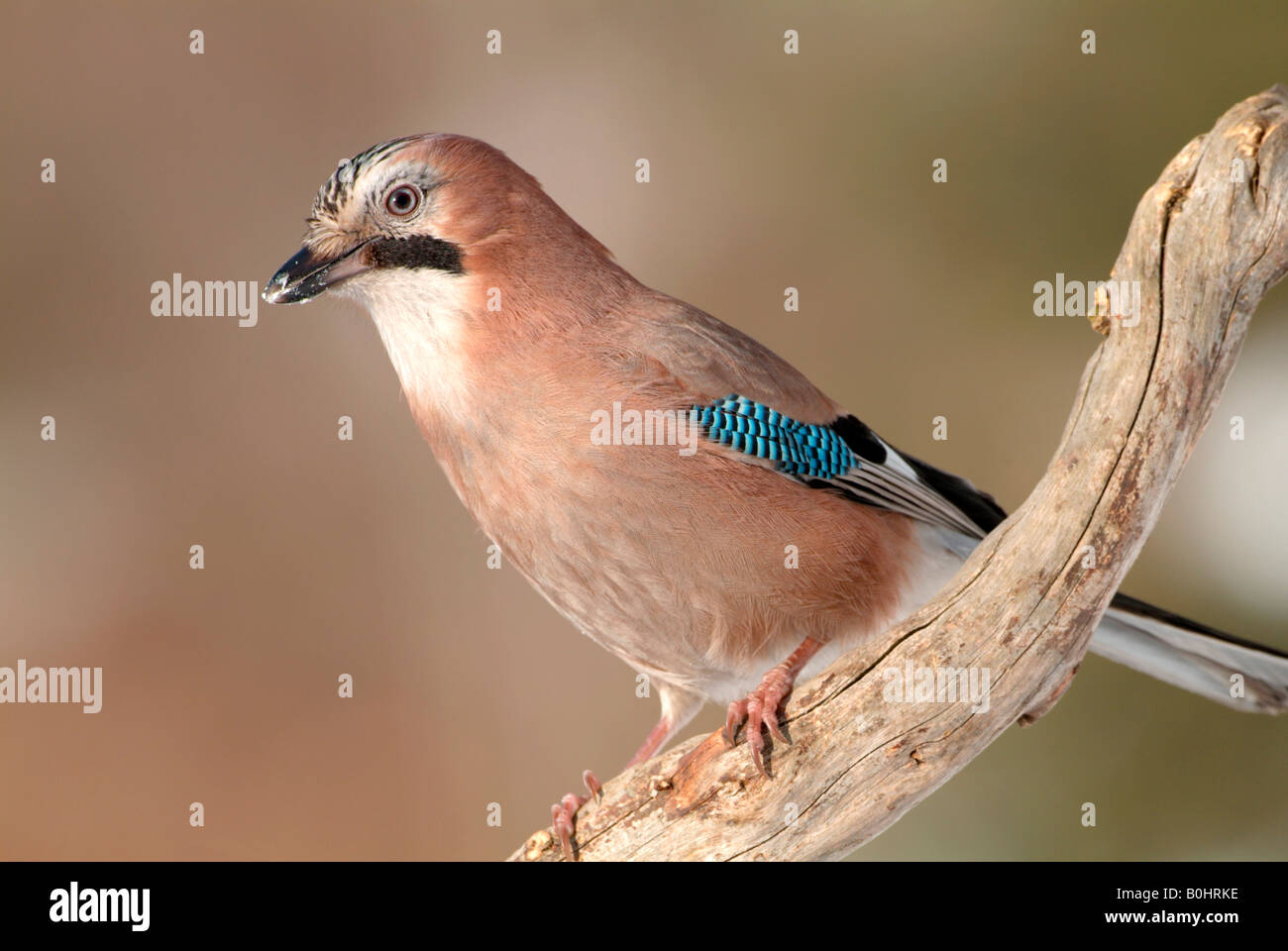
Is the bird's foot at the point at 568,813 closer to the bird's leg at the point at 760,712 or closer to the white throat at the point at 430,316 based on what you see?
the bird's leg at the point at 760,712

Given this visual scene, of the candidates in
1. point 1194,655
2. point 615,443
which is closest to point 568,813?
point 615,443

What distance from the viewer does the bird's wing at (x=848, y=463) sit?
12.0 ft

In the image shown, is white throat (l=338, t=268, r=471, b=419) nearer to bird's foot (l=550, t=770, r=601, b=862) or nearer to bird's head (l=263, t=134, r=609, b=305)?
bird's head (l=263, t=134, r=609, b=305)

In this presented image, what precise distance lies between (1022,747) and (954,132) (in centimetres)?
297

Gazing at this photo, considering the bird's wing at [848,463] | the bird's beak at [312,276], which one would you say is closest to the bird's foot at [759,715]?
the bird's wing at [848,463]

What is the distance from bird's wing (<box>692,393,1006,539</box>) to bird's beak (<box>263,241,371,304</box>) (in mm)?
1059

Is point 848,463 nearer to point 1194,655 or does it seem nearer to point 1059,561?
point 1059,561

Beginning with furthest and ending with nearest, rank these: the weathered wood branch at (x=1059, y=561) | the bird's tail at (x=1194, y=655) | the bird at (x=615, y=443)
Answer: the bird's tail at (x=1194, y=655) < the bird at (x=615, y=443) < the weathered wood branch at (x=1059, y=561)

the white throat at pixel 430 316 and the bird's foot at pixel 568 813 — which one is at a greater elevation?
the white throat at pixel 430 316

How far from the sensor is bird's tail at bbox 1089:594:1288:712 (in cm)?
377

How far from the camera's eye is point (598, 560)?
3535 millimetres

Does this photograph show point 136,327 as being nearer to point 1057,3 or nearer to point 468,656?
point 468,656

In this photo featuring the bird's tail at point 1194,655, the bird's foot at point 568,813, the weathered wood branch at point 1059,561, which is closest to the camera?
the weathered wood branch at point 1059,561

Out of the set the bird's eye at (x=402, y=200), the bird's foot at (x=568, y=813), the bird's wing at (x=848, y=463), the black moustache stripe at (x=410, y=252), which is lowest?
the bird's foot at (x=568, y=813)
